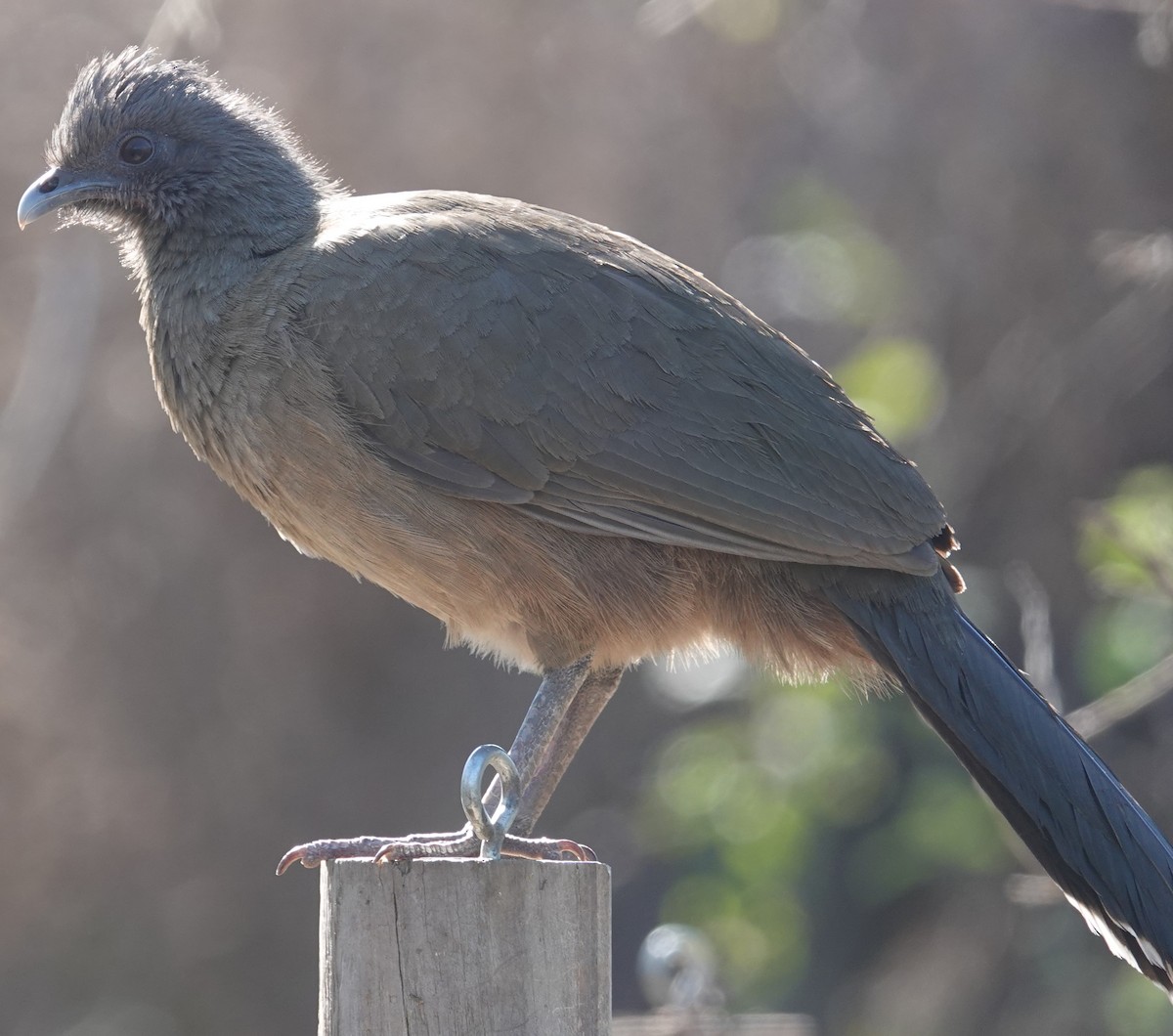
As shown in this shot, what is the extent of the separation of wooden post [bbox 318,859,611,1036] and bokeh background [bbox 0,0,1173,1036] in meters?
3.87

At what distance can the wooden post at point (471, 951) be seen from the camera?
2.56 m

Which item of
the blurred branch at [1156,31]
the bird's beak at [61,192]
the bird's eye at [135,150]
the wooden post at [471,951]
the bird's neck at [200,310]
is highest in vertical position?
the blurred branch at [1156,31]

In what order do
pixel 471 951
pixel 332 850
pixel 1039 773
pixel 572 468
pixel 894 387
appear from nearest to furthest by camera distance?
pixel 471 951 < pixel 332 850 < pixel 1039 773 < pixel 572 468 < pixel 894 387

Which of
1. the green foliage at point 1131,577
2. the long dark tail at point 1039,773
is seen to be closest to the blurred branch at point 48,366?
the green foliage at point 1131,577

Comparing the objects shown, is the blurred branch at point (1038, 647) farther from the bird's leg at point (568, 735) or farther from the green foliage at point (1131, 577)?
the bird's leg at point (568, 735)

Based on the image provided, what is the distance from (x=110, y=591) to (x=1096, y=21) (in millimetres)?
5743

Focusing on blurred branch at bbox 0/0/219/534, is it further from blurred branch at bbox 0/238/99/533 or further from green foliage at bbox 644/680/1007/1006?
green foliage at bbox 644/680/1007/1006

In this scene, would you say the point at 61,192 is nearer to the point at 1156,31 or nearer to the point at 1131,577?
the point at 1131,577

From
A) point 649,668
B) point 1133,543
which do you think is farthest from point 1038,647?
point 649,668

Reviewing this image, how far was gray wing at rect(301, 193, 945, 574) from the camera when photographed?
142 inches

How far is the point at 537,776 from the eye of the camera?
380 centimetres

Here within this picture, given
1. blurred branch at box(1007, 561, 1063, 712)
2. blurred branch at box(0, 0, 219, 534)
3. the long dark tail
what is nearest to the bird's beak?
the long dark tail

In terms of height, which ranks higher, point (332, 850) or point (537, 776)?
point (537, 776)

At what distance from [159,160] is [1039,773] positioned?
2.82m
